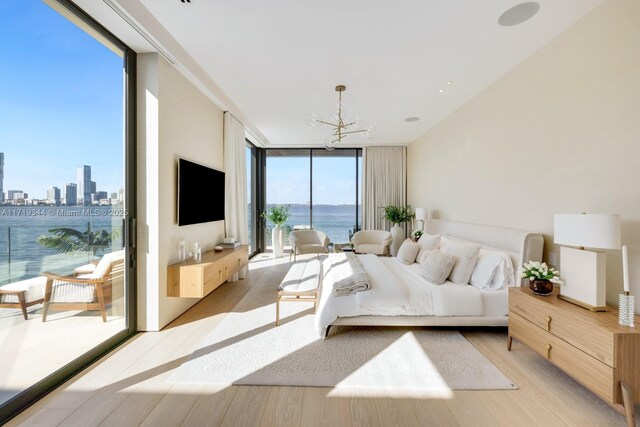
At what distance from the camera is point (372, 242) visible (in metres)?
6.31

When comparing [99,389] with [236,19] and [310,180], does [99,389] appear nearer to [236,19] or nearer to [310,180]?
[236,19]

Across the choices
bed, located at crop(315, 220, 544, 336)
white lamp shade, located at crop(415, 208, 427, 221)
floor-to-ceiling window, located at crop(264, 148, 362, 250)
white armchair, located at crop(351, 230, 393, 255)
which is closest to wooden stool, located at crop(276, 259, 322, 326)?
bed, located at crop(315, 220, 544, 336)

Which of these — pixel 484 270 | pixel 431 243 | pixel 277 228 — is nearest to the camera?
pixel 484 270

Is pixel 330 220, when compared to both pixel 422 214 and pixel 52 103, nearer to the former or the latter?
pixel 422 214

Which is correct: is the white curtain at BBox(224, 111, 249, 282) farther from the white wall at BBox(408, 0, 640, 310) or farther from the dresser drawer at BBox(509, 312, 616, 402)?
the dresser drawer at BBox(509, 312, 616, 402)

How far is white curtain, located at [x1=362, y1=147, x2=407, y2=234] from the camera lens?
6992 mm

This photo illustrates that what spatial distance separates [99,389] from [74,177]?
5.29ft

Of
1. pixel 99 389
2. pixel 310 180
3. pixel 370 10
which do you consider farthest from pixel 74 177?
pixel 310 180

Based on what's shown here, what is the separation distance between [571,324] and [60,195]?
378 centimetres

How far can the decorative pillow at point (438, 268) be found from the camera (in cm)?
303

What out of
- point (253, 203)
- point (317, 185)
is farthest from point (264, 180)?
point (317, 185)

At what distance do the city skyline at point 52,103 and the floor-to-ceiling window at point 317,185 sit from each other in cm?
487

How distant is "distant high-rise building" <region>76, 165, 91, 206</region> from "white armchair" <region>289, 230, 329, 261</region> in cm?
405

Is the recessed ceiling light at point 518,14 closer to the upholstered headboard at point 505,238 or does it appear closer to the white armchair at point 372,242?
the upholstered headboard at point 505,238
